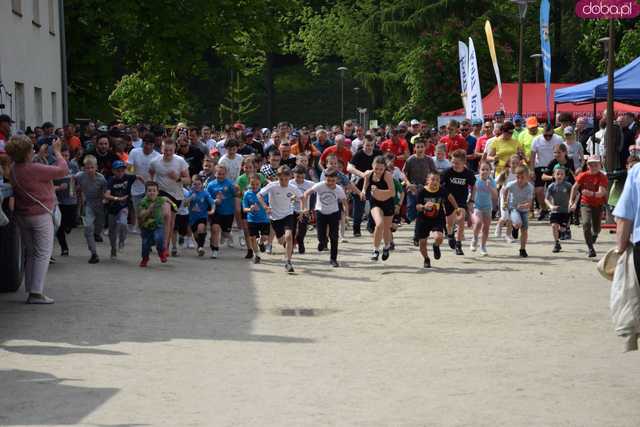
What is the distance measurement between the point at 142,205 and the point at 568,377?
917cm

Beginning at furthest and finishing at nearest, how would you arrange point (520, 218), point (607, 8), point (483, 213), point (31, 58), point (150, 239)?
point (31, 58), point (607, 8), point (483, 213), point (520, 218), point (150, 239)

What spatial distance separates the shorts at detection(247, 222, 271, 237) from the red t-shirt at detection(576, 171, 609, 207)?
4437mm

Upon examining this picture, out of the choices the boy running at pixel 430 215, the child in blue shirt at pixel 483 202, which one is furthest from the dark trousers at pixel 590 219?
the boy running at pixel 430 215

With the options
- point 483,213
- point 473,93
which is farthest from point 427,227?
point 473,93

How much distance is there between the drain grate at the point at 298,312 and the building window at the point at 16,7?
1720 cm

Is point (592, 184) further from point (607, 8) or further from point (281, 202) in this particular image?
point (281, 202)

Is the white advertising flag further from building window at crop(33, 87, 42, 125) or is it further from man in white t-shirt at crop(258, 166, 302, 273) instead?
man in white t-shirt at crop(258, 166, 302, 273)

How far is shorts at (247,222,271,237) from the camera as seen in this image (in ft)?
59.5

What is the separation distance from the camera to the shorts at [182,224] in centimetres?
1939

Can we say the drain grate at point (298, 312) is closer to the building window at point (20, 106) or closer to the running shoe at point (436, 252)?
the running shoe at point (436, 252)

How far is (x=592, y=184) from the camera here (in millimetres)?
18500

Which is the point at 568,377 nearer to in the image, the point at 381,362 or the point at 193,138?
the point at 381,362

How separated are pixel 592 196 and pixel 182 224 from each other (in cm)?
595

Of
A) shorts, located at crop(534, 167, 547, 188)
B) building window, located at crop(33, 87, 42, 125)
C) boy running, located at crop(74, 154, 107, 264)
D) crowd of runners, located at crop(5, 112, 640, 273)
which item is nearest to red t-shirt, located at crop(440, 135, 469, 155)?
shorts, located at crop(534, 167, 547, 188)
